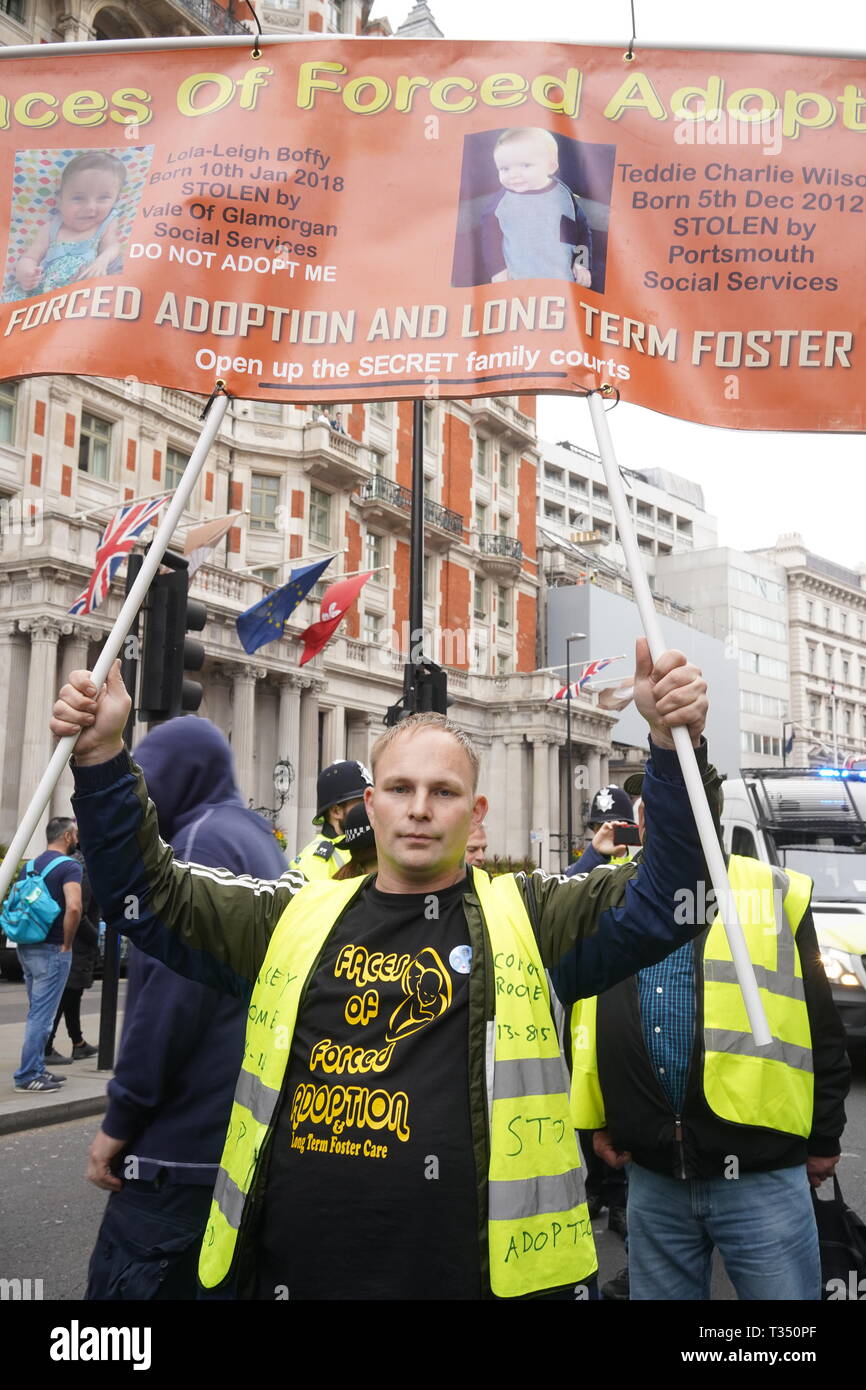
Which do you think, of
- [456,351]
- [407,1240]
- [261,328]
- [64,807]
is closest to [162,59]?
[261,328]

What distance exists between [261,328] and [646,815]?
1.63 meters

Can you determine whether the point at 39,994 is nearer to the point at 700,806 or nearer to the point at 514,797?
the point at 700,806

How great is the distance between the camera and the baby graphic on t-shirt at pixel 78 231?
299 cm

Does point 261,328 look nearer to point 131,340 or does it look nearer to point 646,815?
point 131,340

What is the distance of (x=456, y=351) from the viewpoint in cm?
286

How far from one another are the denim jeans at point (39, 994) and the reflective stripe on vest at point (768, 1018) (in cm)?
667

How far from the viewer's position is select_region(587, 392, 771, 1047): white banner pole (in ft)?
6.90

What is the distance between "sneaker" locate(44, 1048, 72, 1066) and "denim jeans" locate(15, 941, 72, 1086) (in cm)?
129

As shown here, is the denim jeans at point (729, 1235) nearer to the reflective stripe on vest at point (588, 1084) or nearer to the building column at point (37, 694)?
the reflective stripe on vest at point (588, 1084)

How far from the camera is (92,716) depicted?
7.75 feet

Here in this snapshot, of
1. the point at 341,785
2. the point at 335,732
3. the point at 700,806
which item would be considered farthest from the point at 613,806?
the point at 335,732

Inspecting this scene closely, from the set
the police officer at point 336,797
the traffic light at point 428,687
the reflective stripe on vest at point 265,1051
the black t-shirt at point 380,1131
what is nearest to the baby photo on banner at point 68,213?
the reflective stripe on vest at point 265,1051

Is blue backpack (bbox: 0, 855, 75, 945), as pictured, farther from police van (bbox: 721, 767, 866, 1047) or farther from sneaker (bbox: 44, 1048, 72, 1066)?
police van (bbox: 721, 767, 866, 1047)

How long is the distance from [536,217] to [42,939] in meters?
7.34
